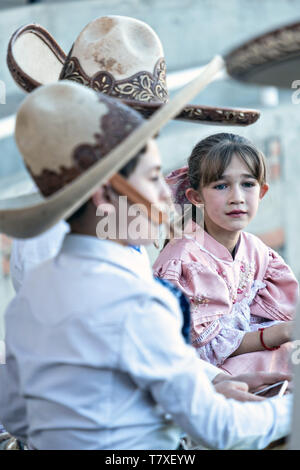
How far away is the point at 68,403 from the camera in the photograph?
48.8 inches

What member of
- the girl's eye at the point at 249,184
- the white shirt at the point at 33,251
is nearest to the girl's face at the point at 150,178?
the white shirt at the point at 33,251

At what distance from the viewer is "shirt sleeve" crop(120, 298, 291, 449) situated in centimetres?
120

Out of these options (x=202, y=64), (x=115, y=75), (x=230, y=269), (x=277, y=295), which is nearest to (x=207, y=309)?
(x=230, y=269)

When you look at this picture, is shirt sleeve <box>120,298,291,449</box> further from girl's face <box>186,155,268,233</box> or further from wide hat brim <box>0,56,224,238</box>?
girl's face <box>186,155,268,233</box>

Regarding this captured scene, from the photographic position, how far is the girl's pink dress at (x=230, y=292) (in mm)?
2035

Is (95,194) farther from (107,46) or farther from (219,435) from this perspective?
(107,46)

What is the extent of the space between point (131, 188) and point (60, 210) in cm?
13

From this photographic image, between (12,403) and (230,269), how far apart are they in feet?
2.82

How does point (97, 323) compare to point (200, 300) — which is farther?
point (200, 300)

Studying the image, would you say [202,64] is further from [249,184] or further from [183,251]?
[183,251]

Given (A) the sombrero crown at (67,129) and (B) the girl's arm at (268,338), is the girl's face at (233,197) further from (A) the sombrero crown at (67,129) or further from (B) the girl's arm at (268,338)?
(A) the sombrero crown at (67,129)

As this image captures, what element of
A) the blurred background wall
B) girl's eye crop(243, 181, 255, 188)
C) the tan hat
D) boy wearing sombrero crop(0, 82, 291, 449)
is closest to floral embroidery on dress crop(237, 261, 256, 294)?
girl's eye crop(243, 181, 255, 188)

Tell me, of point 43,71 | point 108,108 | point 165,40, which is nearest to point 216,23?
point 165,40

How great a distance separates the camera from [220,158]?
7.12ft
